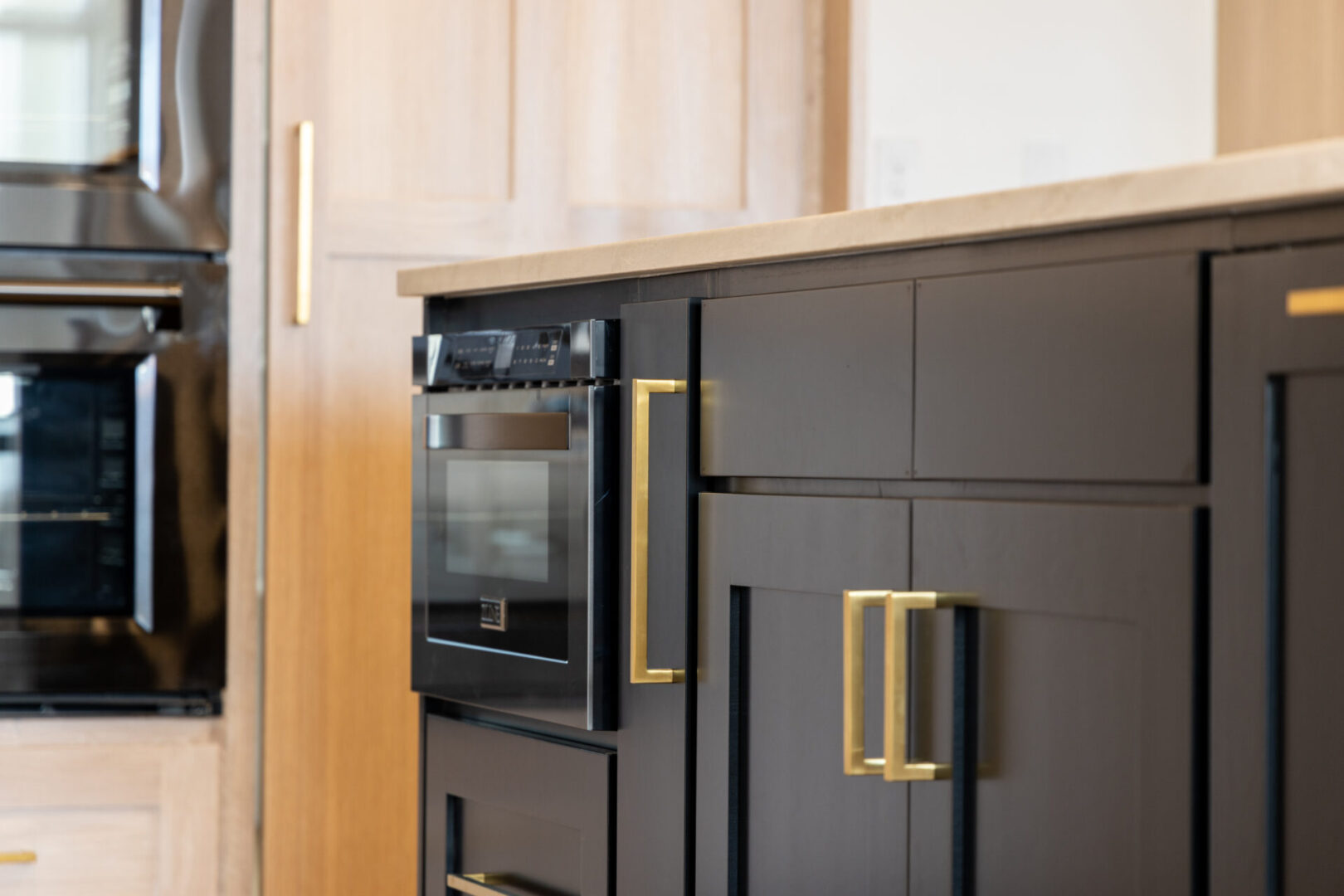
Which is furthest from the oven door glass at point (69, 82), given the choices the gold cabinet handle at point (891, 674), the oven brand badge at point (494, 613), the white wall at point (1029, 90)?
the gold cabinet handle at point (891, 674)

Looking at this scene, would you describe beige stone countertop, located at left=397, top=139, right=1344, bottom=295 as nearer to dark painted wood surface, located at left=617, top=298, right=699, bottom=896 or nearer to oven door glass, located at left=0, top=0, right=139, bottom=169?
dark painted wood surface, located at left=617, top=298, right=699, bottom=896

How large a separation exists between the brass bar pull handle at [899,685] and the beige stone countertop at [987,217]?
27cm

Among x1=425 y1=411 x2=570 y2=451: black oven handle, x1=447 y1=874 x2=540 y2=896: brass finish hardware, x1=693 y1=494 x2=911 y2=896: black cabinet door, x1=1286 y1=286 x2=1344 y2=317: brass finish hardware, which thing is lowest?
x1=447 y1=874 x2=540 y2=896: brass finish hardware

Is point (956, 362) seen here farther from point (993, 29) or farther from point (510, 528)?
point (993, 29)

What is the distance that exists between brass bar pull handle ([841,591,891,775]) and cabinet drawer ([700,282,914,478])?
0.10m

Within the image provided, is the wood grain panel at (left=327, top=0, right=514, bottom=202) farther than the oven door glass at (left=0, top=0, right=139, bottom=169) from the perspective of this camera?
Yes

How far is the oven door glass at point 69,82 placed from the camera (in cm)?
184

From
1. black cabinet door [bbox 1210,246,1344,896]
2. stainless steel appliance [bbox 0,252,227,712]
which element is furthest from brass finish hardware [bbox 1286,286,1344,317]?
stainless steel appliance [bbox 0,252,227,712]

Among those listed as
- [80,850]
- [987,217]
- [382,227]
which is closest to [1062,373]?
[987,217]

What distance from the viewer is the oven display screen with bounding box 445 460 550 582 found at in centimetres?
142

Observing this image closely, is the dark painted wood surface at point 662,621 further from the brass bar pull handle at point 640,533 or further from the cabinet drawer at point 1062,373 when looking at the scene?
the cabinet drawer at point 1062,373

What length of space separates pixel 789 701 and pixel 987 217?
43cm

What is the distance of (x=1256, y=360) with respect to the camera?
91 cm

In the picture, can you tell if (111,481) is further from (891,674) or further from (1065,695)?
(1065,695)
